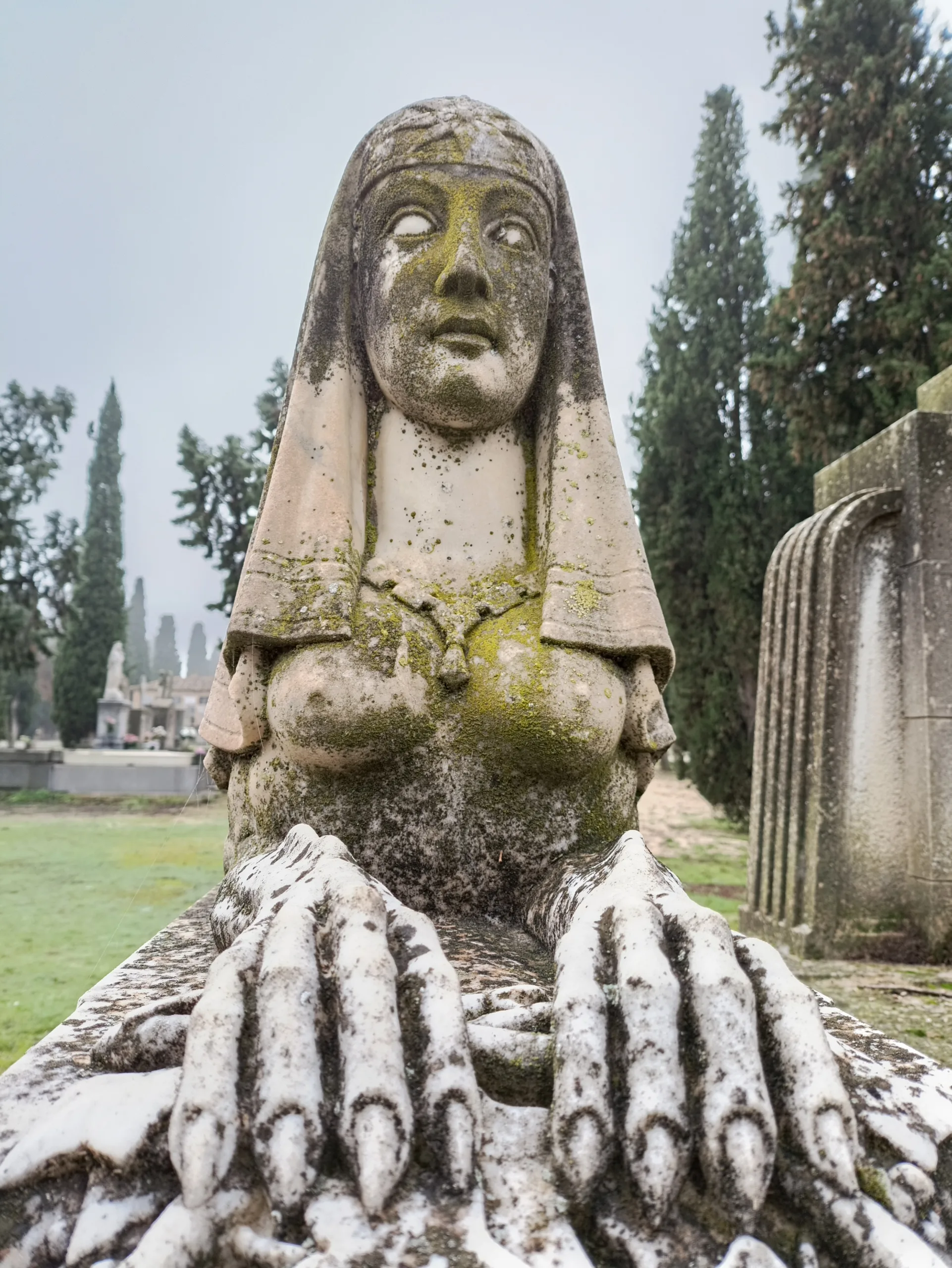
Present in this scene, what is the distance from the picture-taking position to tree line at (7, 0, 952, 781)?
924 centimetres

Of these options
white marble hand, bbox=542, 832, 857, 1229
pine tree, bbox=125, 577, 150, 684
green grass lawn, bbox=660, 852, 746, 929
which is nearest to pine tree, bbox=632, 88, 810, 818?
green grass lawn, bbox=660, 852, 746, 929

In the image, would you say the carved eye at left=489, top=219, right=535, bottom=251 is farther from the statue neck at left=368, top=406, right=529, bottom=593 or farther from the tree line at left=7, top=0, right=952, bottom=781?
the tree line at left=7, top=0, right=952, bottom=781

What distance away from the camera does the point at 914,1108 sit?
44.5 inches

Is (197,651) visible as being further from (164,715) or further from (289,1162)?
(289,1162)

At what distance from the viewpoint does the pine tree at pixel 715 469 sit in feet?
36.1

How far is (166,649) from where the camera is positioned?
287 feet

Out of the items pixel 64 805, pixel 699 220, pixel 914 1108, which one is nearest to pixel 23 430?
pixel 64 805

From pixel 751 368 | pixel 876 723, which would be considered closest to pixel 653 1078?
pixel 876 723

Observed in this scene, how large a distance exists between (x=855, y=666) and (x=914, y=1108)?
3448 millimetres

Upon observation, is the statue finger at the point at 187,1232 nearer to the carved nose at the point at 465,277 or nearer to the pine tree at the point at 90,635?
the carved nose at the point at 465,277

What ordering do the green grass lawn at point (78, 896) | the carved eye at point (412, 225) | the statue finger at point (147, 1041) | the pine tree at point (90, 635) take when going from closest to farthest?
the statue finger at point (147, 1041)
the carved eye at point (412, 225)
the green grass lawn at point (78, 896)
the pine tree at point (90, 635)

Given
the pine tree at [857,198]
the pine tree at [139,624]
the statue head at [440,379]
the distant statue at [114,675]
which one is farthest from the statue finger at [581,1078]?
the pine tree at [139,624]

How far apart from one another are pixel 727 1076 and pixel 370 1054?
0.38 meters

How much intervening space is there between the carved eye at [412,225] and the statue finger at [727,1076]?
1.62 metres
